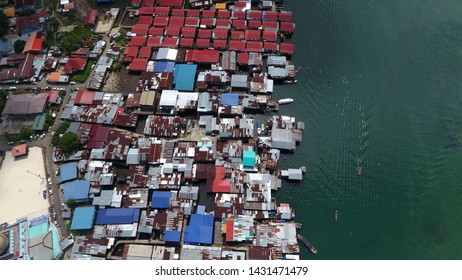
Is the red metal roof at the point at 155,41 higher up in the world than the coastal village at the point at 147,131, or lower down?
higher up

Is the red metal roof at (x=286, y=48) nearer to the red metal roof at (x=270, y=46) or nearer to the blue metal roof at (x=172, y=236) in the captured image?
the red metal roof at (x=270, y=46)

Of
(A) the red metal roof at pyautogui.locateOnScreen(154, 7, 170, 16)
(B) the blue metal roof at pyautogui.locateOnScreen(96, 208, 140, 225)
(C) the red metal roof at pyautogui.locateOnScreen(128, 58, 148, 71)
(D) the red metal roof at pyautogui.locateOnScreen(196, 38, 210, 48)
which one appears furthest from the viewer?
(A) the red metal roof at pyautogui.locateOnScreen(154, 7, 170, 16)

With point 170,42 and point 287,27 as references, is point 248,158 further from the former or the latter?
point 287,27

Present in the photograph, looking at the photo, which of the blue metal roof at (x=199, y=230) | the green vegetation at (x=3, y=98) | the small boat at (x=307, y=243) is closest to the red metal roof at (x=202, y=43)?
the blue metal roof at (x=199, y=230)

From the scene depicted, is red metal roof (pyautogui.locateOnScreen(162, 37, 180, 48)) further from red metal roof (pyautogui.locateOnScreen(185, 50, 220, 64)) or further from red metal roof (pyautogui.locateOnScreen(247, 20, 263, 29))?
red metal roof (pyautogui.locateOnScreen(247, 20, 263, 29))

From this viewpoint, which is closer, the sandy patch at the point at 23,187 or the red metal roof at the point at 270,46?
the sandy patch at the point at 23,187

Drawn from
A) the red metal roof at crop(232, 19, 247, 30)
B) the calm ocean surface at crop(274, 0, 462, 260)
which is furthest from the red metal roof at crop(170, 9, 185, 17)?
the calm ocean surface at crop(274, 0, 462, 260)

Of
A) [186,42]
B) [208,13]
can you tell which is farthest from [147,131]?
[208,13]
